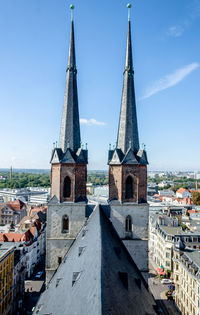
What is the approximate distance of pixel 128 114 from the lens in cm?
3134

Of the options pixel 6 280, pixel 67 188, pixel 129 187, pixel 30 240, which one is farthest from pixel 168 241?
pixel 67 188

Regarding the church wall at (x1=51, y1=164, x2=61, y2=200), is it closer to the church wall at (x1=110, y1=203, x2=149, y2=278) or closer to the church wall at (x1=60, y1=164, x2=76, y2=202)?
the church wall at (x1=60, y1=164, x2=76, y2=202)

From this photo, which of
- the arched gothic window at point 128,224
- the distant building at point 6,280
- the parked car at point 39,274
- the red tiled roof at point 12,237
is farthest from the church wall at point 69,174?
the parked car at point 39,274

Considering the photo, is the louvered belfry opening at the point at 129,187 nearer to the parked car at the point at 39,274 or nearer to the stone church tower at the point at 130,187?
the stone church tower at the point at 130,187

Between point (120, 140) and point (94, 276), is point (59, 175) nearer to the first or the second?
point (120, 140)

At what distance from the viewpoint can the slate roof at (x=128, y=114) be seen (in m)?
31.3

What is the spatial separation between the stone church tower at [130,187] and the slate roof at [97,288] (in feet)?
27.1

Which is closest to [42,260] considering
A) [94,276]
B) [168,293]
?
[168,293]

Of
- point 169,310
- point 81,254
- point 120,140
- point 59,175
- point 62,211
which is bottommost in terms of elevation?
point 169,310

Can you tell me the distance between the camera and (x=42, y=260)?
70.6m

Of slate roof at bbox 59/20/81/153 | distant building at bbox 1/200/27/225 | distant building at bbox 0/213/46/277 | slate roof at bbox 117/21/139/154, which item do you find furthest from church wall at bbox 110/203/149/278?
distant building at bbox 1/200/27/225

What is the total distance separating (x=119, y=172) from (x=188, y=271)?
26.8 m

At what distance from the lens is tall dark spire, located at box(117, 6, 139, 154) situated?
31.3m

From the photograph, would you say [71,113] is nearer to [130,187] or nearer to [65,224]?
[130,187]
